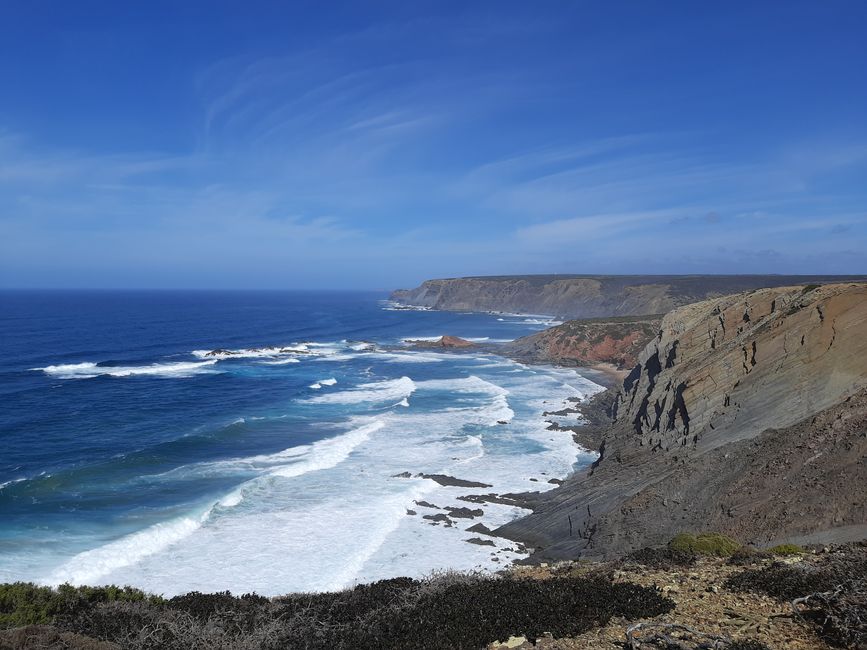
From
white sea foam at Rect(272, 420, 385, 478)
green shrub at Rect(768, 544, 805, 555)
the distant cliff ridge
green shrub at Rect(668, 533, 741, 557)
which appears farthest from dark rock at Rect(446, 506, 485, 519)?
the distant cliff ridge

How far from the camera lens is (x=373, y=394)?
51.4m

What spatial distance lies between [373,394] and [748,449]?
35.1 metres

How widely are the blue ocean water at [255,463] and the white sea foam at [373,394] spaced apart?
251 millimetres

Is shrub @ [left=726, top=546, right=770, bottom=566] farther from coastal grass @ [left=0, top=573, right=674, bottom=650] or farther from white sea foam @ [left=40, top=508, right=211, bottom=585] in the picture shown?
white sea foam @ [left=40, top=508, right=211, bottom=585]

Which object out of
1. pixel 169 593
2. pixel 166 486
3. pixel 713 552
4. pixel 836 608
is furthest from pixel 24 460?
pixel 836 608

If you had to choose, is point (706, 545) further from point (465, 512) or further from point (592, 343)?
point (592, 343)

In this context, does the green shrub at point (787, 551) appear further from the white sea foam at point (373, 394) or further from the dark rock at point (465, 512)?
the white sea foam at point (373, 394)

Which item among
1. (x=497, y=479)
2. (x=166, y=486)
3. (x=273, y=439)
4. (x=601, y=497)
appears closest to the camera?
(x=601, y=497)

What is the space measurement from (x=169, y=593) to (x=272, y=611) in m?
9.40

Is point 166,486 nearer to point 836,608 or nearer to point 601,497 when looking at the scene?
point 601,497

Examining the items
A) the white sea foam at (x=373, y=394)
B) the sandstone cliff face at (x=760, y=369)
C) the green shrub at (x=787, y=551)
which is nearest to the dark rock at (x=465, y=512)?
the sandstone cliff face at (x=760, y=369)

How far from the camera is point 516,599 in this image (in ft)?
32.1

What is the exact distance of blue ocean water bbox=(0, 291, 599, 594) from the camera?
20953mm

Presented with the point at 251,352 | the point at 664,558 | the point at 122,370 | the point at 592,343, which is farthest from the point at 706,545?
the point at 251,352
